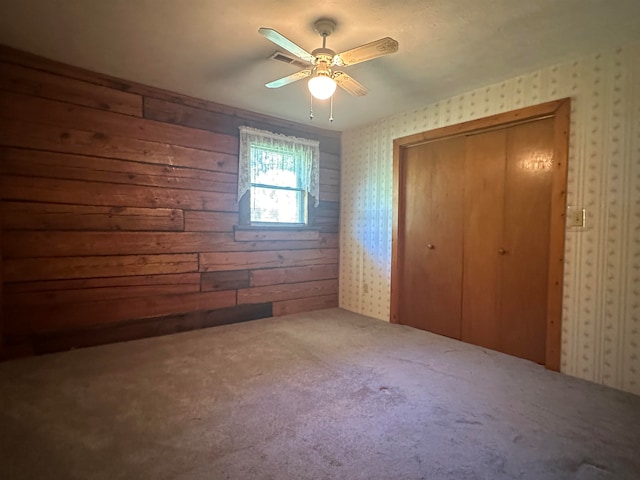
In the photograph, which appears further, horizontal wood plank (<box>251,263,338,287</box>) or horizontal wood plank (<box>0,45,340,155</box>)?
horizontal wood plank (<box>251,263,338,287</box>)

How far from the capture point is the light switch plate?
2.46 metres

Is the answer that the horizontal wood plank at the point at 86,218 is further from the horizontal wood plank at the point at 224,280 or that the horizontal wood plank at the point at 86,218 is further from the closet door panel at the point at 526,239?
the closet door panel at the point at 526,239

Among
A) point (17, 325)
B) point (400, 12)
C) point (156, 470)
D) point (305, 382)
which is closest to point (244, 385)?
point (305, 382)

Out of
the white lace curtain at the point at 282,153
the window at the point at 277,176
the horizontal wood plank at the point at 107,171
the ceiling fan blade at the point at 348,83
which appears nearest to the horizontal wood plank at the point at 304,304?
the window at the point at 277,176

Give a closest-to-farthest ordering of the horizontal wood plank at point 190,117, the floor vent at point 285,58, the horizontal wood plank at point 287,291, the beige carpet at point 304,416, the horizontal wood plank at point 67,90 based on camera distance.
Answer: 1. the beige carpet at point 304,416
2. the floor vent at point 285,58
3. the horizontal wood plank at point 67,90
4. the horizontal wood plank at point 190,117
5. the horizontal wood plank at point 287,291

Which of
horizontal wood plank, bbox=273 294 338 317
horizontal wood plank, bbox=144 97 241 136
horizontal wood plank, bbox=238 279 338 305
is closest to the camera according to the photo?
horizontal wood plank, bbox=144 97 241 136

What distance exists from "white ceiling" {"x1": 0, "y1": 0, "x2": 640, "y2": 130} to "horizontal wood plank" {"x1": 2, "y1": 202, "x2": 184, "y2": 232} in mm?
1167

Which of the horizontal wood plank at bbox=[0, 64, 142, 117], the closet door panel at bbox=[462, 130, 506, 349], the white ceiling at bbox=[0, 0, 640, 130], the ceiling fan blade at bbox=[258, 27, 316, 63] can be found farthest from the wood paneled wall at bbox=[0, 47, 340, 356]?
the closet door panel at bbox=[462, 130, 506, 349]

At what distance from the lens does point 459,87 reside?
120 inches

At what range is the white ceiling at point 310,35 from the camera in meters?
1.98

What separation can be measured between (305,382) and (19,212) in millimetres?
2548

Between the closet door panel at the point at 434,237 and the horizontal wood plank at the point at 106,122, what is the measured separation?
2037 mm

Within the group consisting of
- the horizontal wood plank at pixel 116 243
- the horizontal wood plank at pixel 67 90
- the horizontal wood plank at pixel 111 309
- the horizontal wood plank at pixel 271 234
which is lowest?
the horizontal wood plank at pixel 111 309

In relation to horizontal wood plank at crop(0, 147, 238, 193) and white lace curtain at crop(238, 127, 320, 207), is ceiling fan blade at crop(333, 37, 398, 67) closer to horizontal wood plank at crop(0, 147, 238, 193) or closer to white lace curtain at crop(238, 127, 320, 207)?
white lace curtain at crop(238, 127, 320, 207)
